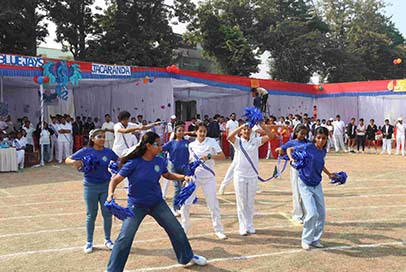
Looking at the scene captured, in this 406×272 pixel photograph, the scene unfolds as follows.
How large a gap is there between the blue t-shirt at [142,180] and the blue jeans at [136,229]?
87 millimetres

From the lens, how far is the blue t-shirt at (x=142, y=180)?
4.28m

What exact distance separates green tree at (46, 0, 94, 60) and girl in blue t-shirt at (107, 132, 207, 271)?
26.9m

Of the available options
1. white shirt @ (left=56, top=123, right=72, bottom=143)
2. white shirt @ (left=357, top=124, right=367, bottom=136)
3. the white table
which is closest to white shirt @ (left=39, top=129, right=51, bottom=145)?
white shirt @ (left=56, top=123, right=72, bottom=143)

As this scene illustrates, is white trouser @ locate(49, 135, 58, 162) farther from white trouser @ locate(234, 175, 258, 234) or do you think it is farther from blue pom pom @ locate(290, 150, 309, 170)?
blue pom pom @ locate(290, 150, 309, 170)

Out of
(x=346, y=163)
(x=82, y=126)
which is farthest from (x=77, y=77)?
(x=346, y=163)

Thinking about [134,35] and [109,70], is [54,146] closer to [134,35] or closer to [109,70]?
[109,70]

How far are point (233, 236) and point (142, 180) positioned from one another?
220 cm

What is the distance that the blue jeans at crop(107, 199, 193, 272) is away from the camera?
13.7 ft

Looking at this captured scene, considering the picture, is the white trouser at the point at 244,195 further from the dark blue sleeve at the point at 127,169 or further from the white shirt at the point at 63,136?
the white shirt at the point at 63,136

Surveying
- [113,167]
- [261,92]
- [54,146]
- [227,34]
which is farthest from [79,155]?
[227,34]

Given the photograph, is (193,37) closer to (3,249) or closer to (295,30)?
(295,30)

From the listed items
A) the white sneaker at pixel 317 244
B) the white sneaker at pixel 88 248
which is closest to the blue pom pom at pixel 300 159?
the white sneaker at pixel 317 244

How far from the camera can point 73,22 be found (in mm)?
29469

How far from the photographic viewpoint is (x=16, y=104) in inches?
793
